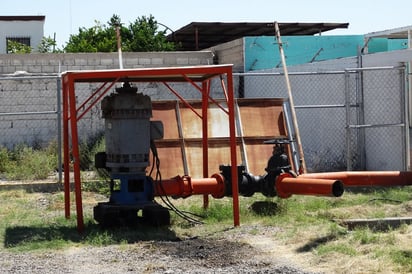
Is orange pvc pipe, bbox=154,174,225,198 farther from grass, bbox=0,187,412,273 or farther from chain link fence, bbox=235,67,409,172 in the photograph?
chain link fence, bbox=235,67,409,172

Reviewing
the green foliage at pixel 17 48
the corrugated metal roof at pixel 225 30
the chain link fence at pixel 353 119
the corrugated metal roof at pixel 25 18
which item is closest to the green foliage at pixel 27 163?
the chain link fence at pixel 353 119

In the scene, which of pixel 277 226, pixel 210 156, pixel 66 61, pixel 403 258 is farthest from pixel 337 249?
pixel 66 61

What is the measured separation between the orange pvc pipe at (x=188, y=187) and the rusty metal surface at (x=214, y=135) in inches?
111

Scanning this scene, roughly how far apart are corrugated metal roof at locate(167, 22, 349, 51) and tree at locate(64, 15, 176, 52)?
3.28 feet

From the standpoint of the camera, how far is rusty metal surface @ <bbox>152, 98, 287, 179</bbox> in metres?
13.9

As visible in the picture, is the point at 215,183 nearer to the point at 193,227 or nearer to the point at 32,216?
the point at 193,227

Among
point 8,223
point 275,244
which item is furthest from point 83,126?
point 275,244

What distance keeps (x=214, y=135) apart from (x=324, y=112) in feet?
14.5

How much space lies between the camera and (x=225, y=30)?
27812 millimetres

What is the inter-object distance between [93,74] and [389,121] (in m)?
7.71

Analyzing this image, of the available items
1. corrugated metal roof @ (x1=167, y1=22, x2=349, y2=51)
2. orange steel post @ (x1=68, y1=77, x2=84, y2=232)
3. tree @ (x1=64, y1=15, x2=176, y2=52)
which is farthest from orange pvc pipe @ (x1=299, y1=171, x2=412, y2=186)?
tree @ (x1=64, y1=15, x2=176, y2=52)

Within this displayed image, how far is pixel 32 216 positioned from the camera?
1155cm

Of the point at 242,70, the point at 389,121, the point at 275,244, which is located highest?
the point at 242,70

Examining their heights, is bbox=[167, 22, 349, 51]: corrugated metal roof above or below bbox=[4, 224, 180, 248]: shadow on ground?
above
